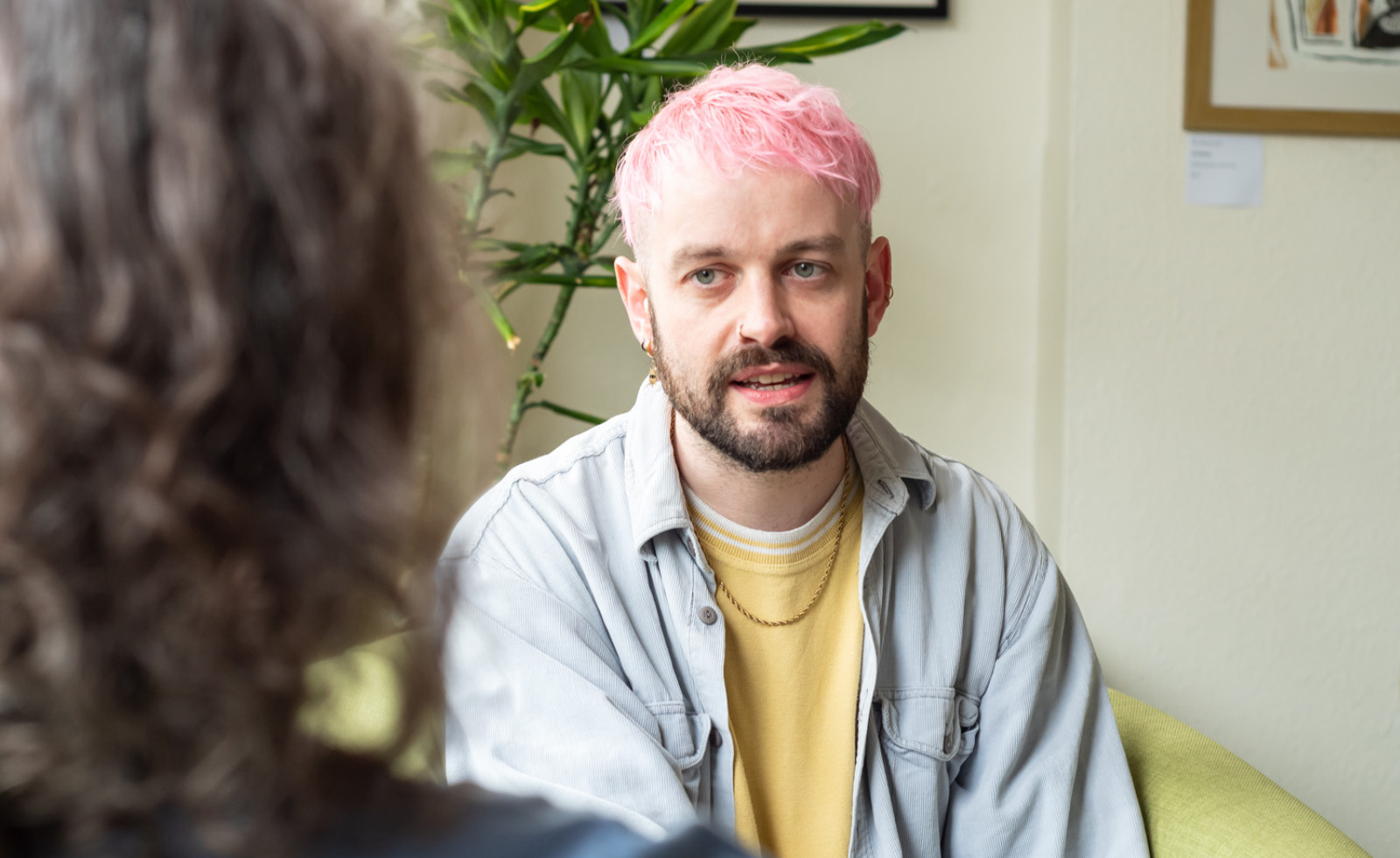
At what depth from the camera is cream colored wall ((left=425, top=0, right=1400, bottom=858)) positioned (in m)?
1.84

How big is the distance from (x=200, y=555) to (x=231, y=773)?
8 centimetres

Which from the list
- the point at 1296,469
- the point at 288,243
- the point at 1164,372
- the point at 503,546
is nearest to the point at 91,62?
the point at 288,243

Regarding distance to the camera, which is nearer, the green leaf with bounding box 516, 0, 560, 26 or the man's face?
the man's face

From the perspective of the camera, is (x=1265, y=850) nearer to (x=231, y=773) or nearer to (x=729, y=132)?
(x=729, y=132)

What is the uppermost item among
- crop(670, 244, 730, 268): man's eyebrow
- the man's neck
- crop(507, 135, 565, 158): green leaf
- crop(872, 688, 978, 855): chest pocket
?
crop(507, 135, 565, 158): green leaf

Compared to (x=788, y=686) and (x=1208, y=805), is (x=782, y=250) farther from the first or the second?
(x=1208, y=805)

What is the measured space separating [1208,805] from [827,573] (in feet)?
1.63

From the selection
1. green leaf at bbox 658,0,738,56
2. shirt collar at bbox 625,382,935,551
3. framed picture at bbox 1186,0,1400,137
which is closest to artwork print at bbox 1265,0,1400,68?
framed picture at bbox 1186,0,1400,137

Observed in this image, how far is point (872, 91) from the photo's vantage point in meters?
1.91

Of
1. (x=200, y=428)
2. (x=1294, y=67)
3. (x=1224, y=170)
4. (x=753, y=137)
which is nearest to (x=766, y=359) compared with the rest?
Result: (x=753, y=137)

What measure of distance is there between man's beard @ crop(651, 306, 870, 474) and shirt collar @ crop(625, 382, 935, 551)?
0.05 metres

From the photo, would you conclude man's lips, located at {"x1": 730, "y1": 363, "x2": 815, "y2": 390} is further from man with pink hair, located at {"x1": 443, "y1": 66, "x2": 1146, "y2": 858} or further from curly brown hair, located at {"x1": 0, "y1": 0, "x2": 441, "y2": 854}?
curly brown hair, located at {"x1": 0, "y1": 0, "x2": 441, "y2": 854}

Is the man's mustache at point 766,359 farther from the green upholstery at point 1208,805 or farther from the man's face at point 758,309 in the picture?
the green upholstery at point 1208,805

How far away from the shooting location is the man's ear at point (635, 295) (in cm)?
127
